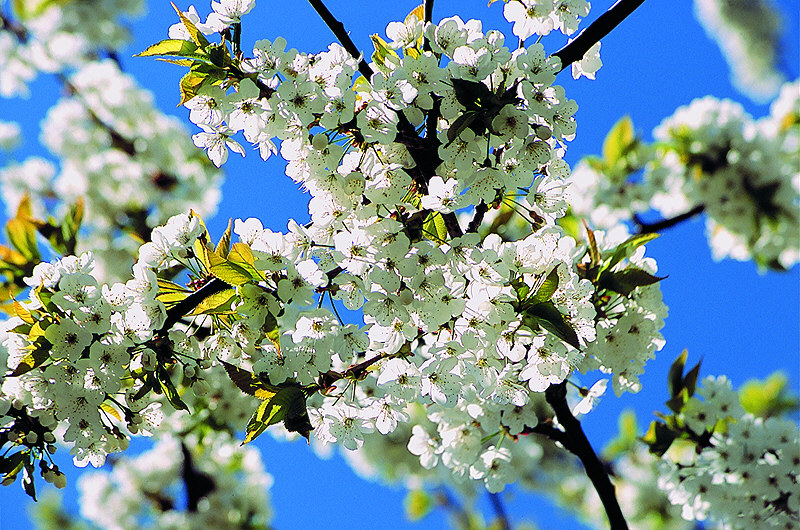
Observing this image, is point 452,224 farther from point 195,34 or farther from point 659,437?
point 659,437

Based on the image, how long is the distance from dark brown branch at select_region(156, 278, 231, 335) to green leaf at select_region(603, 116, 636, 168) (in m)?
3.64

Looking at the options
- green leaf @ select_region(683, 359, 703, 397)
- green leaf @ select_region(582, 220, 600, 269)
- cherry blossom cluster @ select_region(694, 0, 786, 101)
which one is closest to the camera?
green leaf @ select_region(582, 220, 600, 269)

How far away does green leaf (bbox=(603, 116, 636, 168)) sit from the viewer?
4.45m

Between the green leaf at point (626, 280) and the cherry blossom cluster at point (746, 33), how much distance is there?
4.17 m

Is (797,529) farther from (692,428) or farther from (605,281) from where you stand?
(605,281)

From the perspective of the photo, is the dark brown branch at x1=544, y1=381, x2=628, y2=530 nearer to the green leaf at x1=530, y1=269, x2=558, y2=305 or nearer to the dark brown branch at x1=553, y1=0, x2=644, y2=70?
the green leaf at x1=530, y1=269, x2=558, y2=305

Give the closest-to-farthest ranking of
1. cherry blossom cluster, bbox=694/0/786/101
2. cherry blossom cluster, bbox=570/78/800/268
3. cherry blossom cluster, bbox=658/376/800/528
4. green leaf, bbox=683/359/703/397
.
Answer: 1. cherry blossom cluster, bbox=658/376/800/528
2. green leaf, bbox=683/359/703/397
3. cherry blossom cluster, bbox=570/78/800/268
4. cherry blossom cluster, bbox=694/0/786/101

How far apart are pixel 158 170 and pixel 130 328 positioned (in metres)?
4.49

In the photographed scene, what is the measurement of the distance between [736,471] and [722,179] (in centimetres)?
261

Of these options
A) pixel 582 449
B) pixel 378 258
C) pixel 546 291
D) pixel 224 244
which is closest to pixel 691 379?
pixel 582 449

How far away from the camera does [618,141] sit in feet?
15.0

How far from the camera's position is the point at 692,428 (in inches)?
100

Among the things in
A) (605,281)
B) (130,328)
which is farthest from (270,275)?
(605,281)

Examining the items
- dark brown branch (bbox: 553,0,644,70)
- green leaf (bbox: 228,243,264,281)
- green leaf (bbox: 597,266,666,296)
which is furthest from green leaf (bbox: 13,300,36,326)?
green leaf (bbox: 597,266,666,296)
